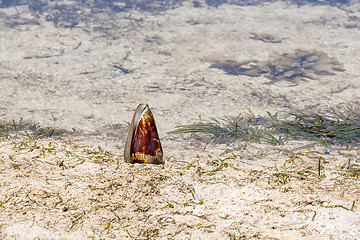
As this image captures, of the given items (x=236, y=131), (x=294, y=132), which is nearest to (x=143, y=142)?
(x=236, y=131)

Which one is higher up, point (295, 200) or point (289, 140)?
point (295, 200)

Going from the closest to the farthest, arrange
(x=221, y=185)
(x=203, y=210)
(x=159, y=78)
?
1. (x=203, y=210)
2. (x=221, y=185)
3. (x=159, y=78)

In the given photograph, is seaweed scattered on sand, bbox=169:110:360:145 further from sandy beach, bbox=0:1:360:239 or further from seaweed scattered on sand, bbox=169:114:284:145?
sandy beach, bbox=0:1:360:239

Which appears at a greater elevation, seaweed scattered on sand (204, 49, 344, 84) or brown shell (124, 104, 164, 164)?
brown shell (124, 104, 164, 164)

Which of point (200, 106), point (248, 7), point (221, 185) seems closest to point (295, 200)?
point (221, 185)

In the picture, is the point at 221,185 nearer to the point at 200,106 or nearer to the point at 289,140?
the point at 289,140

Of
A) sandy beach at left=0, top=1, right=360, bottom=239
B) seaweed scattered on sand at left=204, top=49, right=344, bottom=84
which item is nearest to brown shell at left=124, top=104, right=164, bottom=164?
sandy beach at left=0, top=1, right=360, bottom=239

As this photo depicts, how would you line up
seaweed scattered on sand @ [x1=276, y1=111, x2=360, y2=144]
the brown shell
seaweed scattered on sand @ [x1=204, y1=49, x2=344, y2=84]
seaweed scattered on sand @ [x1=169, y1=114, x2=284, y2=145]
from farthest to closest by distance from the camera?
1. seaweed scattered on sand @ [x1=204, y1=49, x2=344, y2=84]
2. seaweed scattered on sand @ [x1=169, y1=114, x2=284, y2=145]
3. seaweed scattered on sand @ [x1=276, y1=111, x2=360, y2=144]
4. the brown shell
